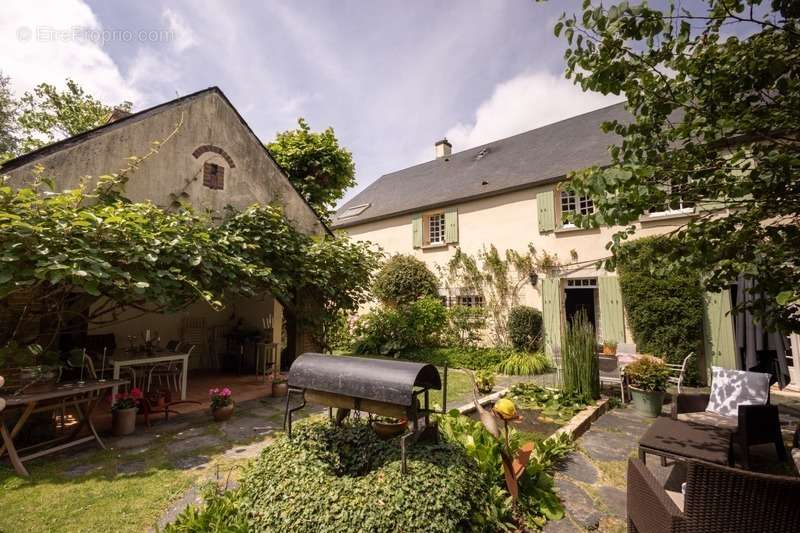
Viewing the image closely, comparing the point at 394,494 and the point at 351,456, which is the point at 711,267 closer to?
the point at 394,494

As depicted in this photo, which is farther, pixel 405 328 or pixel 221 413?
pixel 405 328

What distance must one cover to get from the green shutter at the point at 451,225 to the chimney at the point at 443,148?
633cm

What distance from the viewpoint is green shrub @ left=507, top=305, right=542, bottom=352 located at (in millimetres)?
10250

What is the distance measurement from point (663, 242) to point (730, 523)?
2060 millimetres

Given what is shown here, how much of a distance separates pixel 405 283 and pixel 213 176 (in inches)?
280

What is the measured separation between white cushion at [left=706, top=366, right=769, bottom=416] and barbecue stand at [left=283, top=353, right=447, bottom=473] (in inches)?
168

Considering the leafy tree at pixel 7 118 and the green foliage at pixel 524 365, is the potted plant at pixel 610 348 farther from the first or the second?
the leafy tree at pixel 7 118

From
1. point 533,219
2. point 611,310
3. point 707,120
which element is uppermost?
point 533,219

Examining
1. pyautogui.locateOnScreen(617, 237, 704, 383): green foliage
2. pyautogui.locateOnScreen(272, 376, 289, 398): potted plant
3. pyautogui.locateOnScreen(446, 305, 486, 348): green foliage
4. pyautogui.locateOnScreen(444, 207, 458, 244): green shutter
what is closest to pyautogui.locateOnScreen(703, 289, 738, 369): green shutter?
pyautogui.locateOnScreen(617, 237, 704, 383): green foliage

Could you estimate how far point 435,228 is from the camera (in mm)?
13672

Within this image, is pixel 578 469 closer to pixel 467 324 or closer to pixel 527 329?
pixel 527 329

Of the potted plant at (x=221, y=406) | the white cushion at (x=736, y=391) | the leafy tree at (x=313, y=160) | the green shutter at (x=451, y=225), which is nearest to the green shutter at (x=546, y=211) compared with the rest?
the green shutter at (x=451, y=225)

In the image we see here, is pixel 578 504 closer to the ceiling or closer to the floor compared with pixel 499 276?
closer to the floor

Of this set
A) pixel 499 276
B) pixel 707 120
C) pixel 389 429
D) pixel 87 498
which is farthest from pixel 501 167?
pixel 87 498
